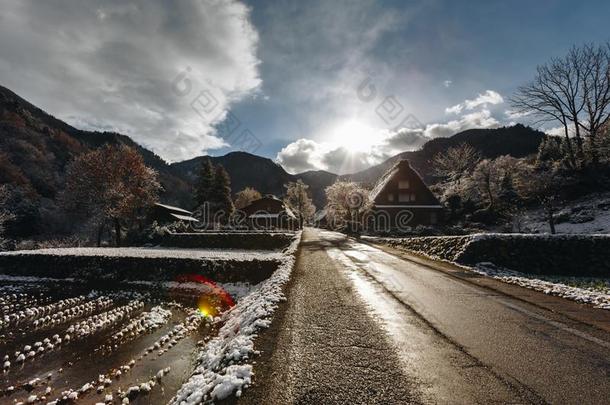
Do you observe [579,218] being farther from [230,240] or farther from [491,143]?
[491,143]

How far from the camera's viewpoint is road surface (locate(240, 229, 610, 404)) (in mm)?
3559

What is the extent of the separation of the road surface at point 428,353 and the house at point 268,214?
56.5m

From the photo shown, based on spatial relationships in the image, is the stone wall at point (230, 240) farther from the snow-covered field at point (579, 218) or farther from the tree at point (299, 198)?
the tree at point (299, 198)

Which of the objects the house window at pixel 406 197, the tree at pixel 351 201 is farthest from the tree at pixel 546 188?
the tree at pixel 351 201

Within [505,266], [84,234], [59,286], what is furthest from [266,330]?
[84,234]

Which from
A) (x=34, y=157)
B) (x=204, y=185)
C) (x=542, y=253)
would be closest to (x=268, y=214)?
(x=204, y=185)

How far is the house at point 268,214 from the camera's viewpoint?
210 ft

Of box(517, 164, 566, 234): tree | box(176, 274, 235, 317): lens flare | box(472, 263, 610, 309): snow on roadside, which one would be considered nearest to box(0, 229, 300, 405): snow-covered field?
box(176, 274, 235, 317): lens flare

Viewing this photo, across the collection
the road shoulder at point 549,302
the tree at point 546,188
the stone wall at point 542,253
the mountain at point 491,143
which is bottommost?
the road shoulder at point 549,302

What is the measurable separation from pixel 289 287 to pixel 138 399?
5.03 metres

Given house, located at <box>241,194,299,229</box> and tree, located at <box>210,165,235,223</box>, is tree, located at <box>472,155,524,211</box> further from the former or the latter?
tree, located at <box>210,165,235,223</box>

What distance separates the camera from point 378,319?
6402 millimetres

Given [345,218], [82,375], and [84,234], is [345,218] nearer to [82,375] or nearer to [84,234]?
[84,234]

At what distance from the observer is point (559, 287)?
9094 millimetres
